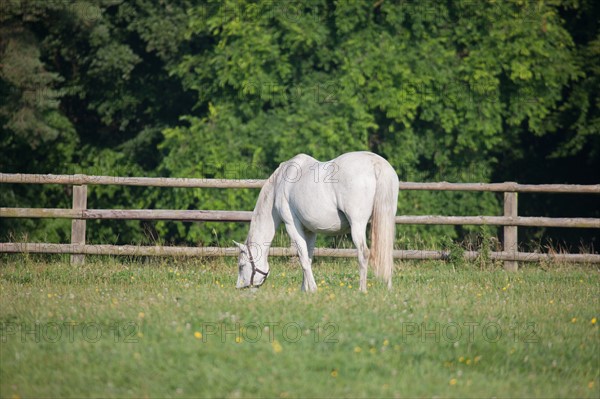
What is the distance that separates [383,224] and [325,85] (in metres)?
9.12

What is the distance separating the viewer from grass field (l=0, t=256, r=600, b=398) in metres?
6.07

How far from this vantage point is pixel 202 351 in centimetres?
650

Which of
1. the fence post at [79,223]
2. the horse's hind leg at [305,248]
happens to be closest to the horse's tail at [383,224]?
the horse's hind leg at [305,248]

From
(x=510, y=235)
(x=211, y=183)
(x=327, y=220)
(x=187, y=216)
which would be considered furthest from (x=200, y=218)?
(x=510, y=235)

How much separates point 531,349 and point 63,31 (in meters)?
14.8

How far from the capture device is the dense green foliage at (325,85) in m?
17.1

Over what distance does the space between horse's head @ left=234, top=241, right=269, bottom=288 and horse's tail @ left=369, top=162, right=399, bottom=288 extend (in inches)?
59.8

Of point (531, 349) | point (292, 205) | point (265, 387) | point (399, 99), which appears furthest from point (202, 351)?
point (399, 99)

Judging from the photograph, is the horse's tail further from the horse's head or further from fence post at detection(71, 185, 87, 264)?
fence post at detection(71, 185, 87, 264)

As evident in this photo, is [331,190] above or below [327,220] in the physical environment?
above

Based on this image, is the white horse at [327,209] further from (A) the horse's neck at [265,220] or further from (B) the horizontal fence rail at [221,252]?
(B) the horizontal fence rail at [221,252]

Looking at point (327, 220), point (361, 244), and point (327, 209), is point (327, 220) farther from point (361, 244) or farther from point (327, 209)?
point (361, 244)

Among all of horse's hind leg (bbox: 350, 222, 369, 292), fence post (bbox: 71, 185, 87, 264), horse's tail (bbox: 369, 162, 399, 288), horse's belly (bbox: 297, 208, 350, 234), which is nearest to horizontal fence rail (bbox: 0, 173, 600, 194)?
fence post (bbox: 71, 185, 87, 264)

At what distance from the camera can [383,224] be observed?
8.97 meters
